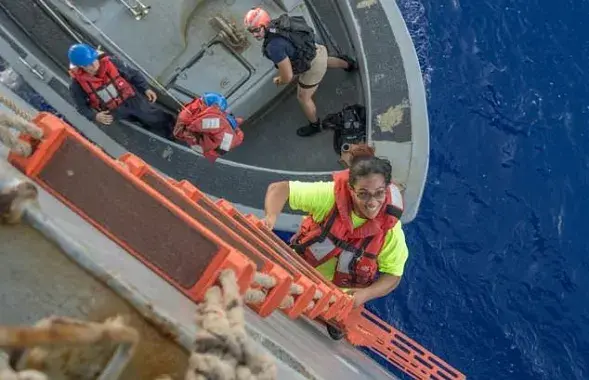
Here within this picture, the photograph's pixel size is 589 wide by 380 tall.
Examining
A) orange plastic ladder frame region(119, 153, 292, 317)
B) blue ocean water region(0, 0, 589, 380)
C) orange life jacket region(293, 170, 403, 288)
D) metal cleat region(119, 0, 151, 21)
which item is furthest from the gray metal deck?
orange plastic ladder frame region(119, 153, 292, 317)

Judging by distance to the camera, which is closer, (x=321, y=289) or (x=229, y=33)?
(x=321, y=289)

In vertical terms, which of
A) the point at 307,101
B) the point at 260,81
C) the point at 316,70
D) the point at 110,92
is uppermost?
the point at 316,70

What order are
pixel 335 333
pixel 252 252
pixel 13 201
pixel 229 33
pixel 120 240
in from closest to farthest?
pixel 13 201, pixel 120 240, pixel 252 252, pixel 335 333, pixel 229 33

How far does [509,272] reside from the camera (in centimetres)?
671

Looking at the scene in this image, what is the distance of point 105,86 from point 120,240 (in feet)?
11.2

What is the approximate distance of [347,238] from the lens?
13.8 feet

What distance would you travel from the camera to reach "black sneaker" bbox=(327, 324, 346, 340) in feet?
14.8

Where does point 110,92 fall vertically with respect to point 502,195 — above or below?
below

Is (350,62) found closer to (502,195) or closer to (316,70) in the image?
(316,70)

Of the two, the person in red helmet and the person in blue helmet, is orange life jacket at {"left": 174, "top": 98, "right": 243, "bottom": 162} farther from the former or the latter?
the person in red helmet

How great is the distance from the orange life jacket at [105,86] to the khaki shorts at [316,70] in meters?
1.42

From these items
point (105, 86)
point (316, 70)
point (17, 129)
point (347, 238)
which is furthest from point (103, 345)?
point (316, 70)

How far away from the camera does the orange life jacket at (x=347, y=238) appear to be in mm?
4070

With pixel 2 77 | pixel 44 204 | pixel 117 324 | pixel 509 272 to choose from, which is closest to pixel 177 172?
pixel 2 77
